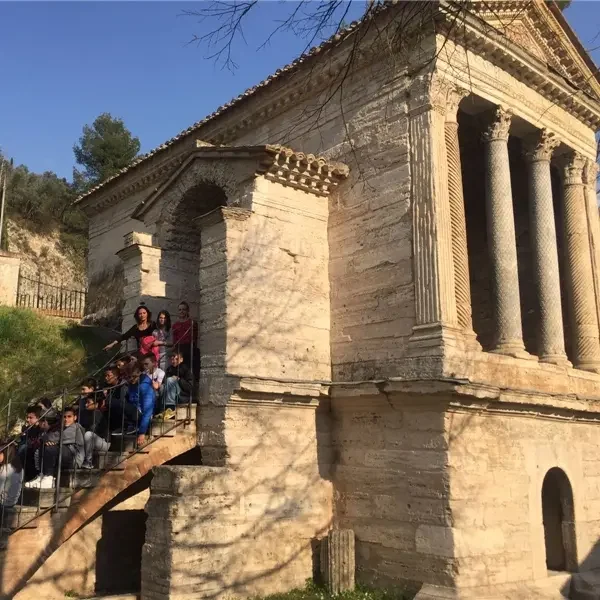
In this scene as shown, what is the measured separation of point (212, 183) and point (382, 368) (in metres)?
3.72

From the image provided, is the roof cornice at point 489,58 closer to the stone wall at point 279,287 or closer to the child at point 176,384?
the stone wall at point 279,287

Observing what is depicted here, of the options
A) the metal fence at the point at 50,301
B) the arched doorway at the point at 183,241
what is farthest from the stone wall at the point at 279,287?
the metal fence at the point at 50,301

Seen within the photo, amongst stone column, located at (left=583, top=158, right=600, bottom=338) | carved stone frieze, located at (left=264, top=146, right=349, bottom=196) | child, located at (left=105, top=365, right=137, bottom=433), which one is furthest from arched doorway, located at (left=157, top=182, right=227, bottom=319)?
stone column, located at (left=583, top=158, right=600, bottom=338)

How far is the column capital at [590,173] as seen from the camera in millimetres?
12086

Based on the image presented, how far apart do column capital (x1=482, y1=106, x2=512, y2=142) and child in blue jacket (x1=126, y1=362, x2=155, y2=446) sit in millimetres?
6243

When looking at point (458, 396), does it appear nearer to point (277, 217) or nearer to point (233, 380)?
point (233, 380)

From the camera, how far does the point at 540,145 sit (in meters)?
11.2

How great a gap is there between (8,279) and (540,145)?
1264 cm

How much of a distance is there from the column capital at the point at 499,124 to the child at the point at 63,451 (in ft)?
23.6

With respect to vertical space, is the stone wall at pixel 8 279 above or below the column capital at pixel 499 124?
below

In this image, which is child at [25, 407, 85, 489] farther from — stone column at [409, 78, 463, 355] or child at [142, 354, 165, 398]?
stone column at [409, 78, 463, 355]

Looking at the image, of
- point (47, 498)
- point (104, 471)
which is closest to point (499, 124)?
point (104, 471)

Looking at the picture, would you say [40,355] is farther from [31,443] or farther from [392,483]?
[392,483]

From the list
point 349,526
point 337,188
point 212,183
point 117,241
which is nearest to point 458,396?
point 349,526
